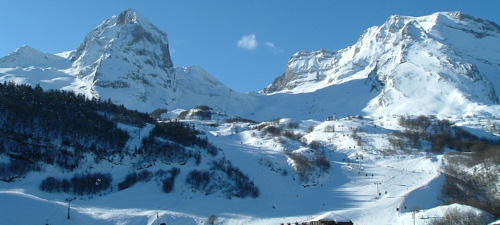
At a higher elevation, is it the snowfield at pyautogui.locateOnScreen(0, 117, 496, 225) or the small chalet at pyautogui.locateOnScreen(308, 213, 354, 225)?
the snowfield at pyautogui.locateOnScreen(0, 117, 496, 225)

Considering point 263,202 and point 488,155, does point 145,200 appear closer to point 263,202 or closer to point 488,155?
point 263,202

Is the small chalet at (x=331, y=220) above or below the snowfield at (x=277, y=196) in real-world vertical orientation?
below

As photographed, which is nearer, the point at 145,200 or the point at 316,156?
the point at 145,200

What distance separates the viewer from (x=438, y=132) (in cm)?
15038

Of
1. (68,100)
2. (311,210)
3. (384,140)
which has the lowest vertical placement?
(311,210)

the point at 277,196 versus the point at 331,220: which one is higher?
the point at 277,196

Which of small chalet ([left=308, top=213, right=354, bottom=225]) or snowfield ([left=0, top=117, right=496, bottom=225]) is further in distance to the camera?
snowfield ([left=0, top=117, right=496, bottom=225])

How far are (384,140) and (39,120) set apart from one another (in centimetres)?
9566

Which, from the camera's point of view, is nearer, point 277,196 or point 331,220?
point 331,220

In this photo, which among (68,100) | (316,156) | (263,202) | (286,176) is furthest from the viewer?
(68,100)

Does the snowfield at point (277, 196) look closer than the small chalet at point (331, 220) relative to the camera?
No

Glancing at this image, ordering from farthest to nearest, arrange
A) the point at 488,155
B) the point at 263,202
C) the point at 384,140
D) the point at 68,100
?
the point at 384,140 → the point at 68,100 → the point at 488,155 → the point at 263,202

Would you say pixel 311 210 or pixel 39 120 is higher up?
pixel 39 120

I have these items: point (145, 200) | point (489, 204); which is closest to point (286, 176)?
point (145, 200)
